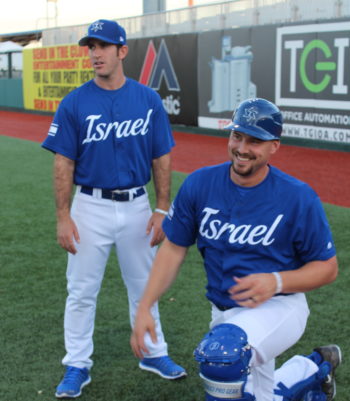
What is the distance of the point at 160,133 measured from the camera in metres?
3.94

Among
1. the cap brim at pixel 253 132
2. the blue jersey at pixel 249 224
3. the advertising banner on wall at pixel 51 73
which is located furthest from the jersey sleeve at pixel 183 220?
the advertising banner on wall at pixel 51 73

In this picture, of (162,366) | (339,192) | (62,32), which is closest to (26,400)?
(162,366)

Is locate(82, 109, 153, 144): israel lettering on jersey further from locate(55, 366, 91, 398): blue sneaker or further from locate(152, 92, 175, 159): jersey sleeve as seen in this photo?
locate(55, 366, 91, 398): blue sneaker

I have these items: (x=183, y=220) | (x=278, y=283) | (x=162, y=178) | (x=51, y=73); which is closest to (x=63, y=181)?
(x=162, y=178)

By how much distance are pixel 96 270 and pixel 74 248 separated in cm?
19

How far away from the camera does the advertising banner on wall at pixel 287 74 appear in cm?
1430

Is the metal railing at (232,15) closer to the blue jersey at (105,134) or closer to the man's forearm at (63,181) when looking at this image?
the blue jersey at (105,134)

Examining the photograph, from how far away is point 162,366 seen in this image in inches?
157

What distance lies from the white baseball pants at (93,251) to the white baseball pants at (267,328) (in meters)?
0.97

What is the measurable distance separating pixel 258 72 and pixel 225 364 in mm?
14706

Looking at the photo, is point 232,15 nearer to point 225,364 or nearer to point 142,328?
point 142,328

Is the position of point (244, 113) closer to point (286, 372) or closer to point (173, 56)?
point (286, 372)

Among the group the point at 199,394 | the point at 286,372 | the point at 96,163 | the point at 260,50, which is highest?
the point at 260,50

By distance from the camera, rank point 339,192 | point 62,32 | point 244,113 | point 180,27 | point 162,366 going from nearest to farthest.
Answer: point 244,113 < point 162,366 < point 339,192 < point 180,27 < point 62,32
